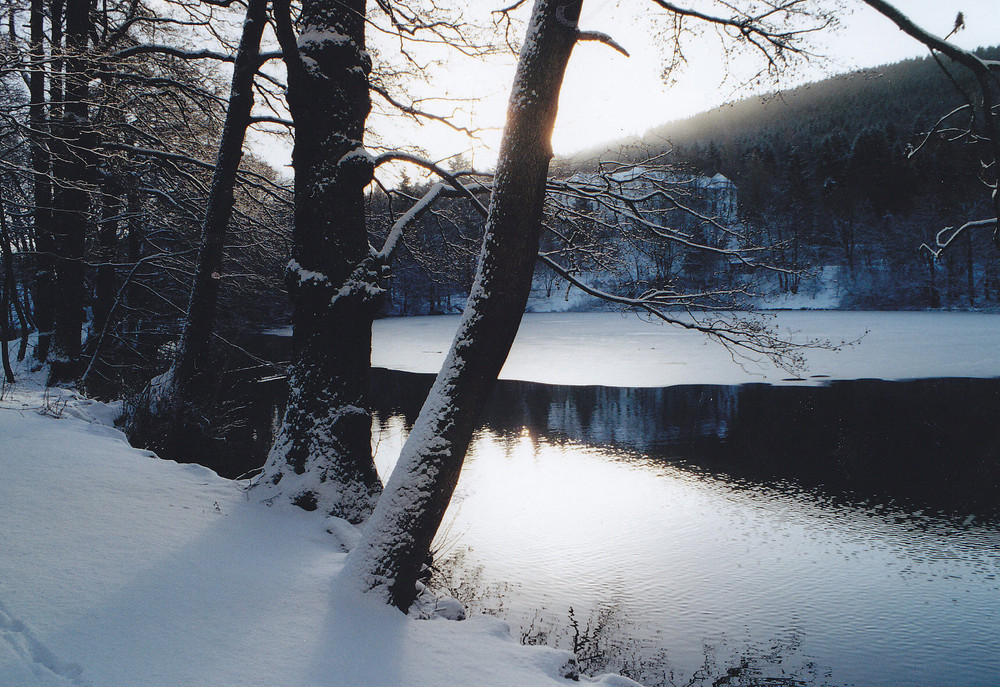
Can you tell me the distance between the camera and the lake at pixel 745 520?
22.6 feet

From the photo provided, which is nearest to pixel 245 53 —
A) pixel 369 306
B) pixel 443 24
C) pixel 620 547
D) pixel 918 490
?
pixel 443 24

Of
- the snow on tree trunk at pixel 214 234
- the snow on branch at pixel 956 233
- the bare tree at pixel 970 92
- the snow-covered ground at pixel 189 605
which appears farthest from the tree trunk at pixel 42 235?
the snow on branch at pixel 956 233

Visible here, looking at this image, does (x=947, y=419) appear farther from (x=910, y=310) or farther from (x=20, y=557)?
(x=910, y=310)

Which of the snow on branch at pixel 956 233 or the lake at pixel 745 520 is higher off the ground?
the snow on branch at pixel 956 233

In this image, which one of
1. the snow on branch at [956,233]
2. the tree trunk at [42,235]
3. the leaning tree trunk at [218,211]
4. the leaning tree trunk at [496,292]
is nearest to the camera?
the snow on branch at [956,233]

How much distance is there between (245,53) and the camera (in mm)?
5516

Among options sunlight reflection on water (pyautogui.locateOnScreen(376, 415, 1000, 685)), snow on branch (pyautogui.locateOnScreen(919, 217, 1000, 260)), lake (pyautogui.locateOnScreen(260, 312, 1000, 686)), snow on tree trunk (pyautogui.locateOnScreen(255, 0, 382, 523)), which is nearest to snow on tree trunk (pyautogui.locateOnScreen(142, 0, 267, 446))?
snow on tree trunk (pyautogui.locateOnScreen(255, 0, 382, 523))

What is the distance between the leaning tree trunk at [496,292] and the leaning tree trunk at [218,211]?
133 inches

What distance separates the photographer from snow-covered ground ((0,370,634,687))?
2.32 meters

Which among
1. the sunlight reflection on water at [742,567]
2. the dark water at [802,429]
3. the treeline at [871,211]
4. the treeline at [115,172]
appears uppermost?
the treeline at [871,211]

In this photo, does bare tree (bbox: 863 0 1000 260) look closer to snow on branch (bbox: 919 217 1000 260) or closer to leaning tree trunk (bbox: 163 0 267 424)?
snow on branch (bbox: 919 217 1000 260)

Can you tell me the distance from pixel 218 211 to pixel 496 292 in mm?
3962

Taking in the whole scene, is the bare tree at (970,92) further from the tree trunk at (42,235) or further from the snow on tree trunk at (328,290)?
the tree trunk at (42,235)

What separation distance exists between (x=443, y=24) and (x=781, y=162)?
48732mm
